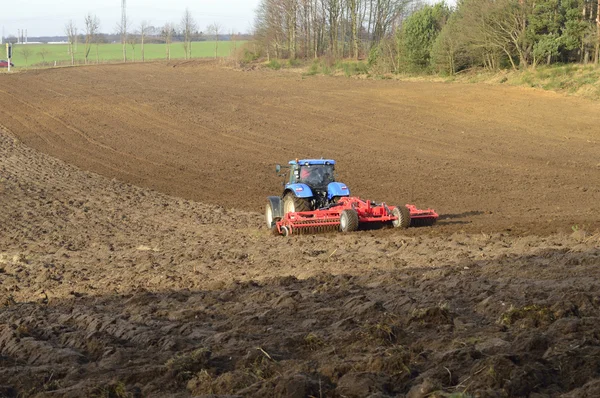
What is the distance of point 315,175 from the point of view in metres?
16.5

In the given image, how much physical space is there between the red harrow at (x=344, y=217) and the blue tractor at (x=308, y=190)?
332mm

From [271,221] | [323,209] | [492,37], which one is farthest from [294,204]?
[492,37]

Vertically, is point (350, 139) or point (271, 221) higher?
point (350, 139)

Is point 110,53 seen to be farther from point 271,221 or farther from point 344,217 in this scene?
point 344,217

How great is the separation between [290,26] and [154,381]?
3139 inches

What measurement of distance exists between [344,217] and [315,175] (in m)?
1.65

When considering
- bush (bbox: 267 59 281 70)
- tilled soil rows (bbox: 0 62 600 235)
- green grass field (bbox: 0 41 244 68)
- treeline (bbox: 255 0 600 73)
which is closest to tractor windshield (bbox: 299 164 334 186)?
tilled soil rows (bbox: 0 62 600 235)

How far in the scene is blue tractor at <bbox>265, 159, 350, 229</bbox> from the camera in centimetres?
1600

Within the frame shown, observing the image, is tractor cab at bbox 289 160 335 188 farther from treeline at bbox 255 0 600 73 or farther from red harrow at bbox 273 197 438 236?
treeline at bbox 255 0 600 73

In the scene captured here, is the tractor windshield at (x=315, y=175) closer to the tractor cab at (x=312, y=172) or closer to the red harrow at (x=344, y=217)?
the tractor cab at (x=312, y=172)

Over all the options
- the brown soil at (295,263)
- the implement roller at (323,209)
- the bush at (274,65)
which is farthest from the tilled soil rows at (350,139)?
the bush at (274,65)

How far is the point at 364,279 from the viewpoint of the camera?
411 inches

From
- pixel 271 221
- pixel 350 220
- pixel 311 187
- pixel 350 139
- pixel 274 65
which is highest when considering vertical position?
→ pixel 274 65

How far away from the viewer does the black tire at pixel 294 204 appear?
A: 52.4ft
